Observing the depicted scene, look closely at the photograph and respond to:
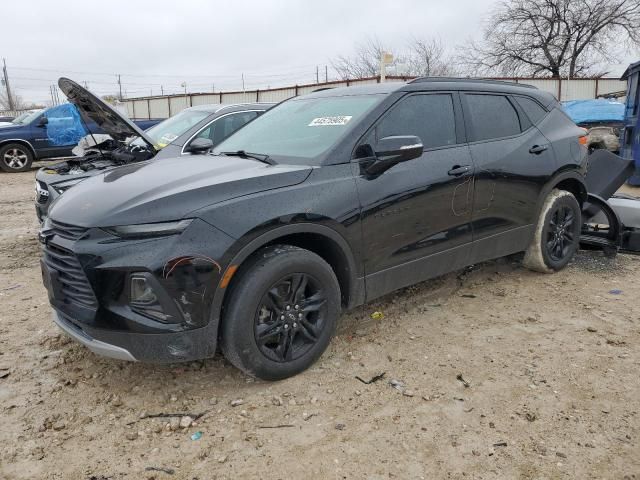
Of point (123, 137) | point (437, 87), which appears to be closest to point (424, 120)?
point (437, 87)

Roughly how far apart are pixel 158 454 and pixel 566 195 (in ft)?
13.6

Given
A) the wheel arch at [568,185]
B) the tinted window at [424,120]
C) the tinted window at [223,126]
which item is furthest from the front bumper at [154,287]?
the tinted window at [223,126]

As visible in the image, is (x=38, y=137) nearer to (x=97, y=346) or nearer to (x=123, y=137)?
(x=123, y=137)

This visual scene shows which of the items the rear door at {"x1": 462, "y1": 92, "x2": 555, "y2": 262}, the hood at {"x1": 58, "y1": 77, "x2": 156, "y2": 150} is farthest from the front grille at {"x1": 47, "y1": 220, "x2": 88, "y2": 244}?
the rear door at {"x1": 462, "y1": 92, "x2": 555, "y2": 262}

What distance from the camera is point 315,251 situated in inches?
128

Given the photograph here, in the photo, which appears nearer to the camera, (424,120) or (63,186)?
(424,120)

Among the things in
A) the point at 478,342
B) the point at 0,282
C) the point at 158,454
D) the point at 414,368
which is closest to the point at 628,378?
the point at 478,342

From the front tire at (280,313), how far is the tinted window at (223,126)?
351cm

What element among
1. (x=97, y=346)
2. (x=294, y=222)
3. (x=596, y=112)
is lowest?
(x=97, y=346)

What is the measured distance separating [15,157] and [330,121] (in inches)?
524

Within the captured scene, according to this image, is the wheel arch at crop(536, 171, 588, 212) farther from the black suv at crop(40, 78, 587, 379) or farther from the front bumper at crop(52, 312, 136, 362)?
the front bumper at crop(52, 312, 136, 362)

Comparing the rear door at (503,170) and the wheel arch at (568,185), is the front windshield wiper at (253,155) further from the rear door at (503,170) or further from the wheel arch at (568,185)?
the wheel arch at (568,185)

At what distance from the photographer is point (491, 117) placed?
4.28 metres

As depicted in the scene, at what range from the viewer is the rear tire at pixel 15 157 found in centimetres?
1373
